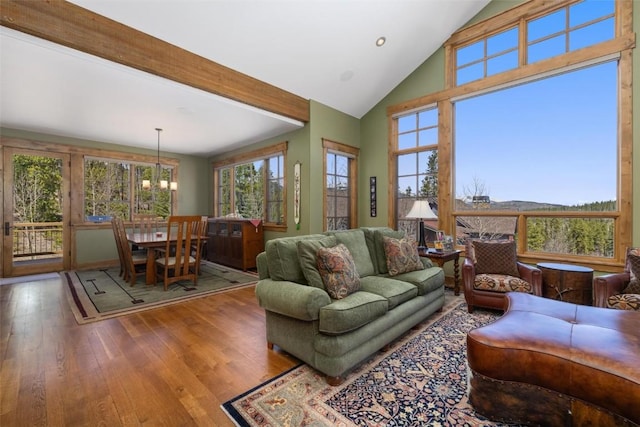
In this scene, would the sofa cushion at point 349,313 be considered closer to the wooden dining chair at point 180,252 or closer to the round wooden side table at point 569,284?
the round wooden side table at point 569,284

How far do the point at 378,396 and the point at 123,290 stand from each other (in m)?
4.03

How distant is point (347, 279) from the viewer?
2.37 m

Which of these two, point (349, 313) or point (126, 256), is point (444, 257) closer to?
point (349, 313)

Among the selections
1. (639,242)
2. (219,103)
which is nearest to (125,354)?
(219,103)

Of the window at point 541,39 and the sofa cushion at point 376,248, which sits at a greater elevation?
the window at point 541,39

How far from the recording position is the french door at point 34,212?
4.99m

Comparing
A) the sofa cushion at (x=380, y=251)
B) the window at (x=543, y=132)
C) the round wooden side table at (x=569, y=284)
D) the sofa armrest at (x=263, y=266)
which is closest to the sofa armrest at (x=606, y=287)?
the round wooden side table at (x=569, y=284)

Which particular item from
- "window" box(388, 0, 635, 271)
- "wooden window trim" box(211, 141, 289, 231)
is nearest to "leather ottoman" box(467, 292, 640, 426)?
"window" box(388, 0, 635, 271)

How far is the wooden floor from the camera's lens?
65.6 inches

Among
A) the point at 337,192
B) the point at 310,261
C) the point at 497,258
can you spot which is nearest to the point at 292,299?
the point at 310,261

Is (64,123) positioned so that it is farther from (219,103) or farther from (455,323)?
(455,323)

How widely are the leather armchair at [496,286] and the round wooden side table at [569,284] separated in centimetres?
15

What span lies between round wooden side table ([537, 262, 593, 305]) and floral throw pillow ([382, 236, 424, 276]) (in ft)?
4.55

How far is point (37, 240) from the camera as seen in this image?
5363mm
